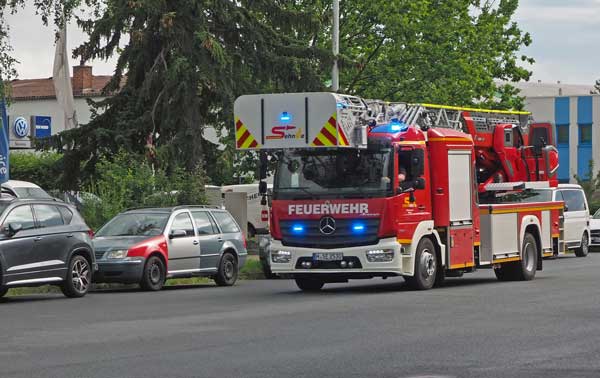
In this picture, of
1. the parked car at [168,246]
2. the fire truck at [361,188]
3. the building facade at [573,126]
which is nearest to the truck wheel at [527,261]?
the fire truck at [361,188]

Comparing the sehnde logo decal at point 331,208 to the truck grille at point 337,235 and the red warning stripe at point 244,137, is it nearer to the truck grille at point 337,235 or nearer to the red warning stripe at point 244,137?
the truck grille at point 337,235

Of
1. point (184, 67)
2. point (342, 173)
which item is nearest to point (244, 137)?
point (342, 173)

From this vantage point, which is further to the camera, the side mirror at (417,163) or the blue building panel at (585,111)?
the blue building panel at (585,111)

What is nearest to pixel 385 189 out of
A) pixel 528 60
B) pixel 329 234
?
pixel 329 234

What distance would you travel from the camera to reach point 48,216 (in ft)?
73.9

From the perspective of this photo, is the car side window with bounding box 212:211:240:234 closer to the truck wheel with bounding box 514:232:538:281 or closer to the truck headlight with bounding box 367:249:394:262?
the truck wheel with bounding box 514:232:538:281

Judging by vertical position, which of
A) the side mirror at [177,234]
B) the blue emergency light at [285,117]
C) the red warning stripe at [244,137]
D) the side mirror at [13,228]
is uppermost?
the blue emergency light at [285,117]

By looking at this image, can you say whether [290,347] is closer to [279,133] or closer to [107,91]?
[279,133]

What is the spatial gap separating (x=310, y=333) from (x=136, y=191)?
1780 centimetres

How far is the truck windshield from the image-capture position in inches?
872

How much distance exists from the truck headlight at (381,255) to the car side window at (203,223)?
17.2 ft

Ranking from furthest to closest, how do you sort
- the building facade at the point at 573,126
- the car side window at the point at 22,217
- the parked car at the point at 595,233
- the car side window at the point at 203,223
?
the building facade at the point at 573,126
the parked car at the point at 595,233
the car side window at the point at 203,223
the car side window at the point at 22,217

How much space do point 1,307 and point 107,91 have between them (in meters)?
22.2

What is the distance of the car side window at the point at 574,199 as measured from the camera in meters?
39.8
